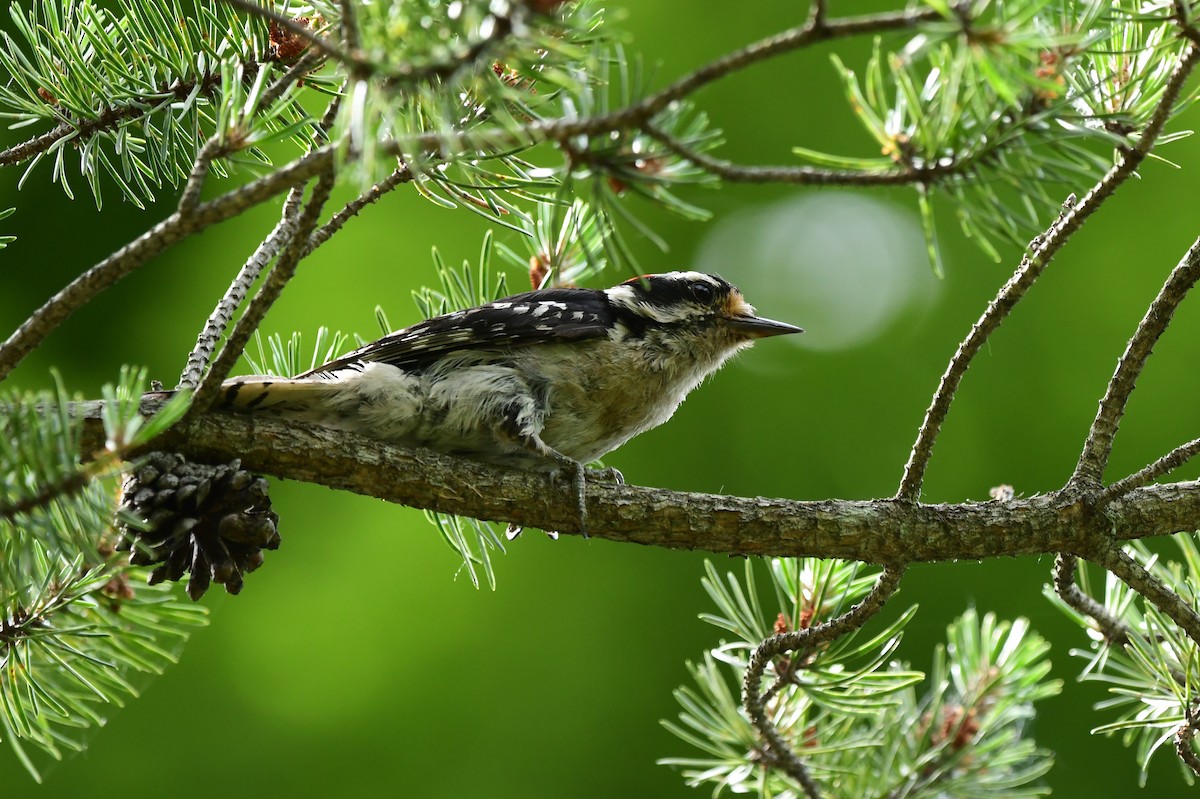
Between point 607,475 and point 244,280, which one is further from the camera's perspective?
point 607,475

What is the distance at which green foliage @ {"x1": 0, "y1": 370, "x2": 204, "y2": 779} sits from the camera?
4.48 feet

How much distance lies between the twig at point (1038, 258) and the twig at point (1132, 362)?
21cm

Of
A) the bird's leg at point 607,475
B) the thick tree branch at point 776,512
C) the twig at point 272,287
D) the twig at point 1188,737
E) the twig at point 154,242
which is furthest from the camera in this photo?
the bird's leg at point 607,475

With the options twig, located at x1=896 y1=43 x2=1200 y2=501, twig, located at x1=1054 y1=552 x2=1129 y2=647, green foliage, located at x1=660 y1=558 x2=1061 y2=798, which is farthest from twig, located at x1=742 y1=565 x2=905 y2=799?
twig, located at x1=1054 y1=552 x2=1129 y2=647

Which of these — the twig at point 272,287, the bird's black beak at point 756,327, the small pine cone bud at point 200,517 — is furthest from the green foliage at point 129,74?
the bird's black beak at point 756,327

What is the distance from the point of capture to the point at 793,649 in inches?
88.4

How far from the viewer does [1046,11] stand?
168cm

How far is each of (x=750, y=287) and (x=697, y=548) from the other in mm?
3617

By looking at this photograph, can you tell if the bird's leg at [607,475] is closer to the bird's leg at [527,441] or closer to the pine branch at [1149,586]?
the bird's leg at [527,441]

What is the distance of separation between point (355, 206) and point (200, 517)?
0.67 metres

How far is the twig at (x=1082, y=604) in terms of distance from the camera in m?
2.27

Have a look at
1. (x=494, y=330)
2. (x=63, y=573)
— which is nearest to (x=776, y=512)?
(x=494, y=330)

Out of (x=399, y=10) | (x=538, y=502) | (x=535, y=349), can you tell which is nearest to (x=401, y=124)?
(x=399, y=10)

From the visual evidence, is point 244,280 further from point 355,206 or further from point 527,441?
point 527,441
